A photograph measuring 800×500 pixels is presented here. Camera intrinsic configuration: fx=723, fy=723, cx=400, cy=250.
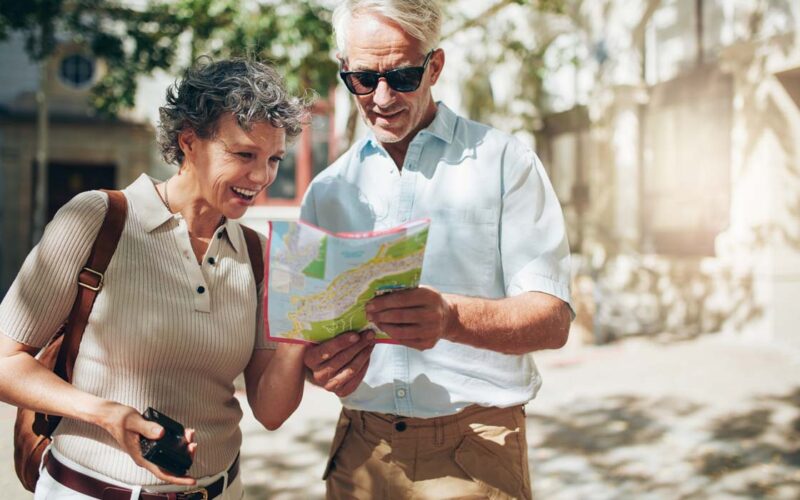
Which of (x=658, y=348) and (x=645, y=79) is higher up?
(x=645, y=79)

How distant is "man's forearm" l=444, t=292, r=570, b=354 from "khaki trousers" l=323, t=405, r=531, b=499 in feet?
1.15

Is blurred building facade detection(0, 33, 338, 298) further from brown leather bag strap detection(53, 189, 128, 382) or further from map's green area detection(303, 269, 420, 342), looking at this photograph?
map's green area detection(303, 269, 420, 342)

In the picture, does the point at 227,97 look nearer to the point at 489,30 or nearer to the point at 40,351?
the point at 40,351

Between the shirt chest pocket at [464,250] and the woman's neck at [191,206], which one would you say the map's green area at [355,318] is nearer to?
the shirt chest pocket at [464,250]

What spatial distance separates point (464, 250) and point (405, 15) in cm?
71

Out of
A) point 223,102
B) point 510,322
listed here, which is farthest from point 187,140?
point 510,322

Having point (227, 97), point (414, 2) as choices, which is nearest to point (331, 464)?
point (227, 97)

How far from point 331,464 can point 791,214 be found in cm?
817

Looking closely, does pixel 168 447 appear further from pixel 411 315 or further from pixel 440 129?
pixel 440 129

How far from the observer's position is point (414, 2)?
7.02 ft

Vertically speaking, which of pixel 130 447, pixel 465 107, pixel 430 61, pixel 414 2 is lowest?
pixel 130 447

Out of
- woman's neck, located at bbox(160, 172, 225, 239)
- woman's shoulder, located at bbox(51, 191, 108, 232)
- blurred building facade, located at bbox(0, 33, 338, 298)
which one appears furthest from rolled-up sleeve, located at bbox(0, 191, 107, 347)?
blurred building facade, located at bbox(0, 33, 338, 298)

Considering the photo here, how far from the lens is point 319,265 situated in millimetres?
1536

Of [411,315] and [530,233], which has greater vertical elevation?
[530,233]
